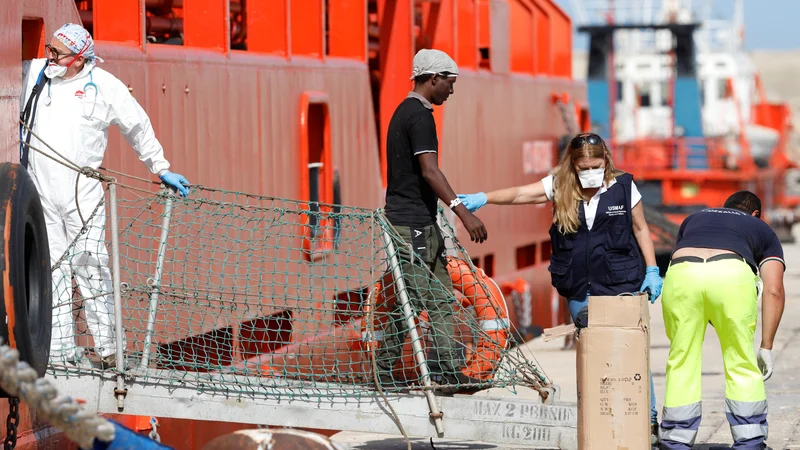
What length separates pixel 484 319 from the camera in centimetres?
684

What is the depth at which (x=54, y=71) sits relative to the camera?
6219 millimetres

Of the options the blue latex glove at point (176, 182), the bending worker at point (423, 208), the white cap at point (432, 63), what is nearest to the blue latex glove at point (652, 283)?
the bending worker at point (423, 208)

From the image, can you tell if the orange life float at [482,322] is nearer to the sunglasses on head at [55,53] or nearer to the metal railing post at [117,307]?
the metal railing post at [117,307]

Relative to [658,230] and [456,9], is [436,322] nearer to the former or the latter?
[456,9]

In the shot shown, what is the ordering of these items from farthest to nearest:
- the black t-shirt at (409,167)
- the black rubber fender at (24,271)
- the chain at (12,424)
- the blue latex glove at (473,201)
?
1. the blue latex glove at (473,201)
2. the black t-shirt at (409,167)
3. the chain at (12,424)
4. the black rubber fender at (24,271)

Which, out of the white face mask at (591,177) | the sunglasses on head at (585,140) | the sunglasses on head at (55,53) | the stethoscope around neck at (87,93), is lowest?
the white face mask at (591,177)

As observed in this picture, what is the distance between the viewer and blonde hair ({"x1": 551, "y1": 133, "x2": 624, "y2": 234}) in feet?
21.3

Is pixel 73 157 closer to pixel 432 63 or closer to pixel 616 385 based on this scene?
pixel 432 63

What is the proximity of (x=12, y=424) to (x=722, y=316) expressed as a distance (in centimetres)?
324

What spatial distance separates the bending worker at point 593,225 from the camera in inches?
256

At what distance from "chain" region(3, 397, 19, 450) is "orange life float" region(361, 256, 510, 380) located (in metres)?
1.62

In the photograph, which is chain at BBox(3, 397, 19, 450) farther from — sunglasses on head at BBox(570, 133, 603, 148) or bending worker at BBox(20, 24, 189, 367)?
sunglasses on head at BBox(570, 133, 603, 148)

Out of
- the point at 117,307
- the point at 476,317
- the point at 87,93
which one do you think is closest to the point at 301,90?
the point at 476,317

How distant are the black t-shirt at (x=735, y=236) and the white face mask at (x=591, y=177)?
1.75ft
